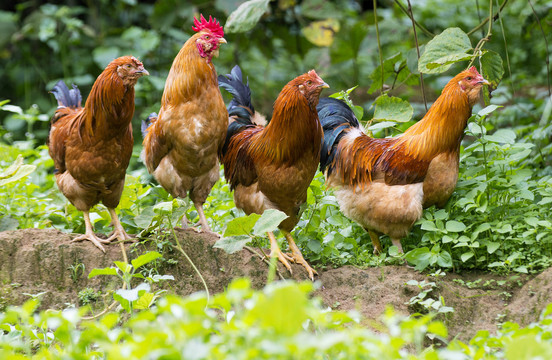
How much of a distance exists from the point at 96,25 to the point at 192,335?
801cm

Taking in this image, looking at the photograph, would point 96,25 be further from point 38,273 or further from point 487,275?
point 487,275

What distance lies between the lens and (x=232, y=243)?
3.65 m

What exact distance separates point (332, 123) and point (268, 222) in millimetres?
1880

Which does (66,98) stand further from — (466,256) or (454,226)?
(466,256)

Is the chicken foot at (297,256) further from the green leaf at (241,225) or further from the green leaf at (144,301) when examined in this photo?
the green leaf at (144,301)

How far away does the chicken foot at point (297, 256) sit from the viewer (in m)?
4.30

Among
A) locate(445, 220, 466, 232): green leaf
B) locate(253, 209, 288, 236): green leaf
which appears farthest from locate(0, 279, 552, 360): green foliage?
locate(445, 220, 466, 232): green leaf

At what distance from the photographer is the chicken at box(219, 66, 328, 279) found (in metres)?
4.21

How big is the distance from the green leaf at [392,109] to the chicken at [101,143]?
199cm

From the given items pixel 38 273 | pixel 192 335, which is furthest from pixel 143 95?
pixel 192 335

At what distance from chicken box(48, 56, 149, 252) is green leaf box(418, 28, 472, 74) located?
1946mm

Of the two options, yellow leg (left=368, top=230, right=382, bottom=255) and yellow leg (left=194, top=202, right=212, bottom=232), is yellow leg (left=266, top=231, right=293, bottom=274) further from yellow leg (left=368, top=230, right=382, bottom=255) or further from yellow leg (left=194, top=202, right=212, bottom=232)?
yellow leg (left=368, top=230, right=382, bottom=255)

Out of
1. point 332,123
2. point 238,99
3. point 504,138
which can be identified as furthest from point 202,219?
point 504,138

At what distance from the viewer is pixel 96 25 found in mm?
8953
